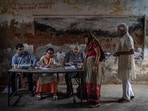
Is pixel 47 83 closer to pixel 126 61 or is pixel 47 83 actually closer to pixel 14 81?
pixel 14 81

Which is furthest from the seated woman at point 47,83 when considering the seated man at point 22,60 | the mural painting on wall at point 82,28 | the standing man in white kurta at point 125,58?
the standing man in white kurta at point 125,58

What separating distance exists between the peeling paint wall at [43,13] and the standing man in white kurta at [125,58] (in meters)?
1.42

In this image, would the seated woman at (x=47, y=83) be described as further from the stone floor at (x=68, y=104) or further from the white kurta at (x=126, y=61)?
the white kurta at (x=126, y=61)

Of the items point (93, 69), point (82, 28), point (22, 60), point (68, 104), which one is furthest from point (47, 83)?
point (82, 28)

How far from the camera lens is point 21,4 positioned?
25.7ft

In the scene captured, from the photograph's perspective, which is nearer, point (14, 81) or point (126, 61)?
point (126, 61)

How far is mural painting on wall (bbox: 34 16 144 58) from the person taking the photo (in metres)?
7.93

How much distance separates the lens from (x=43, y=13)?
789 cm

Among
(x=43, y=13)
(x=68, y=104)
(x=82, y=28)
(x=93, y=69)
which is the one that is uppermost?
(x=43, y=13)

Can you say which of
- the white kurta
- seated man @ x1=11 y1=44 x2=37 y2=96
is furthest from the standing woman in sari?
seated man @ x1=11 y1=44 x2=37 y2=96

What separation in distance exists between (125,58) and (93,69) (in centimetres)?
75

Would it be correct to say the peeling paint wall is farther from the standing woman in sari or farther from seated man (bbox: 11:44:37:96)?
the standing woman in sari

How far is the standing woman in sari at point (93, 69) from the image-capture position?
6312 millimetres

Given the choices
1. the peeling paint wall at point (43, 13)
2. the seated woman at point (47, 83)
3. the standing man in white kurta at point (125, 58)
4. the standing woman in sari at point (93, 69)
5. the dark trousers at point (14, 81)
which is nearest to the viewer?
the standing woman in sari at point (93, 69)
